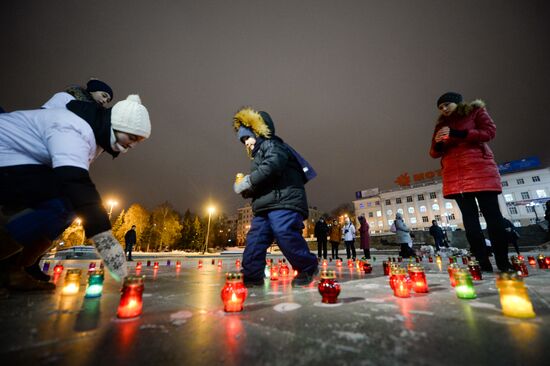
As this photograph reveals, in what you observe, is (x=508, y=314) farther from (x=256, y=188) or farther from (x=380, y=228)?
(x=380, y=228)

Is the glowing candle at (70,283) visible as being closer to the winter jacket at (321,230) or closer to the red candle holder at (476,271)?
the red candle holder at (476,271)

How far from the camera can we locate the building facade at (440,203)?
193ft

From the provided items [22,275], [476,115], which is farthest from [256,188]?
[476,115]

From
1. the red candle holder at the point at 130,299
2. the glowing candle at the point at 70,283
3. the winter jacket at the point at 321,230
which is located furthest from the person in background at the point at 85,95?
the winter jacket at the point at 321,230

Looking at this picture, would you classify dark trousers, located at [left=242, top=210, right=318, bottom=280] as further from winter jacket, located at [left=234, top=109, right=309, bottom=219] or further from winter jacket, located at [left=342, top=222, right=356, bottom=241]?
winter jacket, located at [left=342, top=222, right=356, bottom=241]

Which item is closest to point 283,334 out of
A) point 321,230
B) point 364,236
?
point 364,236

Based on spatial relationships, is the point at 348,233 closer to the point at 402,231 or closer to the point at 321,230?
the point at 321,230

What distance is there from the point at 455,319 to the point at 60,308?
290 centimetres

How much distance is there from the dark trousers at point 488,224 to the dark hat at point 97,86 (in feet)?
18.5

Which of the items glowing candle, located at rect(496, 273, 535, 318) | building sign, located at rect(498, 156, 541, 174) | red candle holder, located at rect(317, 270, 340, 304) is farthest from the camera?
building sign, located at rect(498, 156, 541, 174)

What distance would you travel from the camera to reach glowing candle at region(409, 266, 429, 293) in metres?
2.45

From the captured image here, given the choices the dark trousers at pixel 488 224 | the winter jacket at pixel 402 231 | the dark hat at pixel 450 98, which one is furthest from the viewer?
the winter jacket at pixel 402 231

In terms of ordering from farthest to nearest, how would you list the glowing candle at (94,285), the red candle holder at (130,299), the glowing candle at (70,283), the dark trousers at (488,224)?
the dark trousers at (488,224)
the glowing candle at (70,283)
the glowing candle at (94,285)
the red candle holder at (130,299)

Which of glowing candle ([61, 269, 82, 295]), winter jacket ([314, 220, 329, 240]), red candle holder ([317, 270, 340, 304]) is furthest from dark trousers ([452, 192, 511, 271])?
winter jacket ([314, 220, 329, 240])
